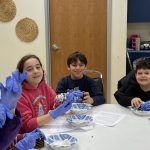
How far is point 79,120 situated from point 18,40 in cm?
240

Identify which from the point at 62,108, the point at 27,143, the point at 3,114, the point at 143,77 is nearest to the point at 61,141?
the point at 27,143

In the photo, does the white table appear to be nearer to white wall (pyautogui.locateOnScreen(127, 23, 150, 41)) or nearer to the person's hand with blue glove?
the person's hand with blue glove

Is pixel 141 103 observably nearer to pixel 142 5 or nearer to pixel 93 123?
pixel 93 123

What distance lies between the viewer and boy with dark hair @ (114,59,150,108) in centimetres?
214

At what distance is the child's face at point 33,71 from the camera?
1.86 m

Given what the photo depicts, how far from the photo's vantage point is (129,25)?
4.25 meters

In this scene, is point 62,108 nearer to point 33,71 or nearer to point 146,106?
point 33,71

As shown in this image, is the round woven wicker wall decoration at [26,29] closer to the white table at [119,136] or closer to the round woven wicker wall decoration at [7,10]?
the round woven wicker wall decoration at [7,10]

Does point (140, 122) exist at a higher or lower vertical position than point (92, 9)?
lower

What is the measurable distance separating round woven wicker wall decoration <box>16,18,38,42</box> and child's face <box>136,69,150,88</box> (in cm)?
201

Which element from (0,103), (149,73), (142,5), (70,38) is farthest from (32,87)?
(142,5)

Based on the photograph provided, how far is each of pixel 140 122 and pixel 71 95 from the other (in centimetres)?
47

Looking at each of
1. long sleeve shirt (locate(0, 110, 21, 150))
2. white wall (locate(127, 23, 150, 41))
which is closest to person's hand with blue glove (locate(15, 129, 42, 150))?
long sleeve shirt (locate(0, 110, 21, 150))

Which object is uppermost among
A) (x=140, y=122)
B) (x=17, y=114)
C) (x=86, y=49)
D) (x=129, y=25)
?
(x=129, y=25)
